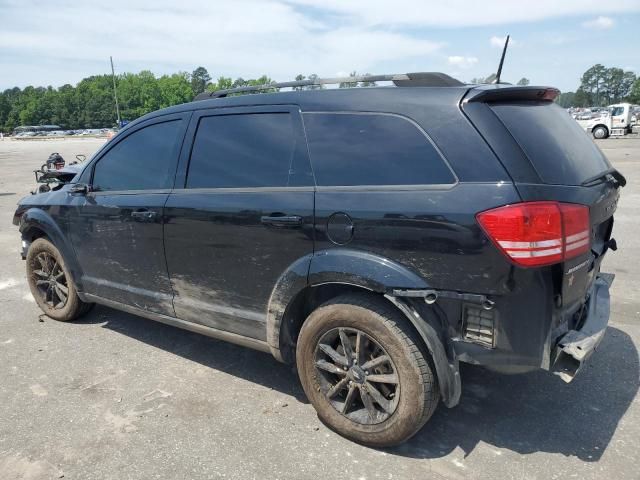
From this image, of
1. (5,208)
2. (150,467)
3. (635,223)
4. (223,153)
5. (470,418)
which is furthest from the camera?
(5,208)

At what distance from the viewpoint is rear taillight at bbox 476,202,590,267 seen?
7.44 feet

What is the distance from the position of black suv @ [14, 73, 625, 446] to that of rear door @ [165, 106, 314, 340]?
0.4 inches

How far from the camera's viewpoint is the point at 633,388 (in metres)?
3.32

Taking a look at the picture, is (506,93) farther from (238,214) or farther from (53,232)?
(53,232)

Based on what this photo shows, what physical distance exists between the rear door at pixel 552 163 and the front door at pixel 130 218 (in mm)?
2132

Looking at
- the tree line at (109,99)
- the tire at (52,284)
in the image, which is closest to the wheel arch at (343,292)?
the tire at (52,284)

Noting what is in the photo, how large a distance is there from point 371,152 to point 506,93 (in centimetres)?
74

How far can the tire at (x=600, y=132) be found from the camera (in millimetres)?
32219

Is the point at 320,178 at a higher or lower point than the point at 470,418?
higher

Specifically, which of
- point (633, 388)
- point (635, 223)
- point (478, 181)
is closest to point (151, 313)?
point (478, 181)

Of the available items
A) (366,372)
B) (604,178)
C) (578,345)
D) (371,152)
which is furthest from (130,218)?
(604,178)

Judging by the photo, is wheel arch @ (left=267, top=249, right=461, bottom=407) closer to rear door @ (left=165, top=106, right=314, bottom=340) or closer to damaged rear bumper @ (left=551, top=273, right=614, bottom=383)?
rear door @ (left=165, top=106, right=314, bottom=340)

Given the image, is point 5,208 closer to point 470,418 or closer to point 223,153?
point 223,153

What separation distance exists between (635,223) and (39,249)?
8.35m
